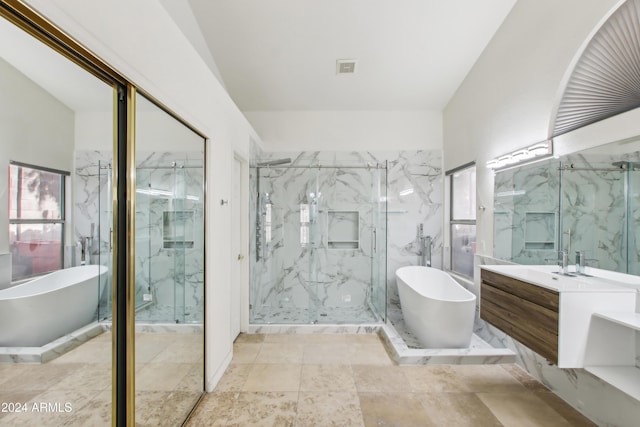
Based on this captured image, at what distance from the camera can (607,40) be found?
73.9 inches

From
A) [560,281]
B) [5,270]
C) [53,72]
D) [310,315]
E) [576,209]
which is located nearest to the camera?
[5,270]

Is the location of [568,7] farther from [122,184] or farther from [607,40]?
[122,184]

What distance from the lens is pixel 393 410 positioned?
6.74ft

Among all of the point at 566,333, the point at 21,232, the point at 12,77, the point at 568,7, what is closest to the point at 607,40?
the point at 568,7

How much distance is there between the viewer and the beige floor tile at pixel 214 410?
1922 millimetres

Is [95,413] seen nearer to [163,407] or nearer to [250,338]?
[163,407]

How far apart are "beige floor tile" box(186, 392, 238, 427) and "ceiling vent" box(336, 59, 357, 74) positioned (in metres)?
3.41

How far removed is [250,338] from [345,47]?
3394 mm

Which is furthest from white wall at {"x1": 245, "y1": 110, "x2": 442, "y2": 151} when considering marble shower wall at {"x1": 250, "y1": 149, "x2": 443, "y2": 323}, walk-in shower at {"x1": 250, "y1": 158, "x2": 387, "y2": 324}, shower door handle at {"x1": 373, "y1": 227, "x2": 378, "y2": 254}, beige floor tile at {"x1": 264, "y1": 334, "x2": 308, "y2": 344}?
beige floor tile at {"x1": 264, "y1": 334, "x2": 308, "y2": 344}

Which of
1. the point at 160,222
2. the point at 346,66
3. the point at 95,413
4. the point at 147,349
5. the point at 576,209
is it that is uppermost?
Answer: the point at 346,66

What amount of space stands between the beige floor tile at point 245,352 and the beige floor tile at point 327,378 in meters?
0.56

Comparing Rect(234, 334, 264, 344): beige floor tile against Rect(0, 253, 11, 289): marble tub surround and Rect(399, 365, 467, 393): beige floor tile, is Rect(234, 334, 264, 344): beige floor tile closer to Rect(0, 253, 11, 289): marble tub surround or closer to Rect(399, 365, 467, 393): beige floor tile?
Rect(399, 365, 467, 393): beige floor tile

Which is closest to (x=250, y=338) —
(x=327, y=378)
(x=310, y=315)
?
(x=310, y=315)

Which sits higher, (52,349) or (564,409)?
(52,349)
